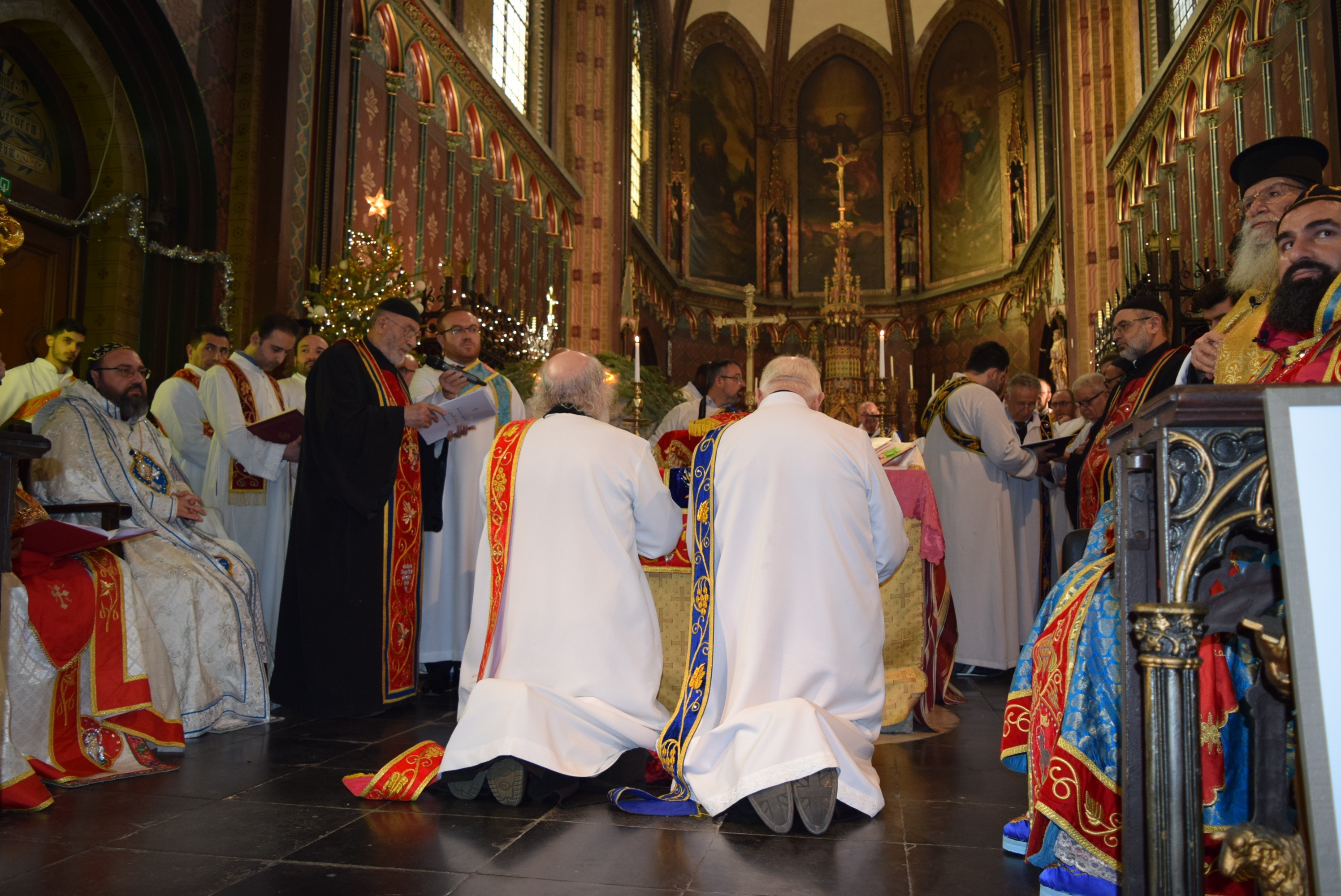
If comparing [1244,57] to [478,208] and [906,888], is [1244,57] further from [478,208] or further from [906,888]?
[906,888]

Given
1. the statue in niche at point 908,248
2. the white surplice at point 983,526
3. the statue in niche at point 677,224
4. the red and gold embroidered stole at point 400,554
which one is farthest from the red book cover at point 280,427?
the statue in niche at point 908,248

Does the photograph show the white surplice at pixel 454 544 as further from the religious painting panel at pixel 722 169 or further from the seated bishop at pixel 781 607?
the religious painting panel at pixel 722 169

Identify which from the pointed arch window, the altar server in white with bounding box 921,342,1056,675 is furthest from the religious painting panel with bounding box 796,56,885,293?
the altar server in white with bounding box 921,342,1056,675

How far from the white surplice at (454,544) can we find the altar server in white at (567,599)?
1.71 metres

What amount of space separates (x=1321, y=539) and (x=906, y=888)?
144cm

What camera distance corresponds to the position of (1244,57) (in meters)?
9.16

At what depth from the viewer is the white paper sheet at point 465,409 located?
189 inches

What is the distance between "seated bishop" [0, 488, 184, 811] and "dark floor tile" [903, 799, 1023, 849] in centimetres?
Result: 260

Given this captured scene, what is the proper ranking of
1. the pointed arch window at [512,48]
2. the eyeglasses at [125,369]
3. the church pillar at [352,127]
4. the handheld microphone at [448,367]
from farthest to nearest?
the pointed arch window at [512,48] < the church pillar at [352,127] < the handheld microphone at [448,367] < the eyeglasses at [125,369]

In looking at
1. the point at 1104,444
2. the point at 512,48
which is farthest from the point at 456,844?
the point at 512,48

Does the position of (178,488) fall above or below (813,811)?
above

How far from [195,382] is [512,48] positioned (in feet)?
32.8

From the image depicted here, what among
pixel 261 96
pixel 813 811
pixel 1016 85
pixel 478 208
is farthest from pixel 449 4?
pixel 1016 85

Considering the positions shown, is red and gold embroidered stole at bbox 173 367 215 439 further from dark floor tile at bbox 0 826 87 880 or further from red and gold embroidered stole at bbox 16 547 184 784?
dark floor tile at bbox 0 826 87 880
